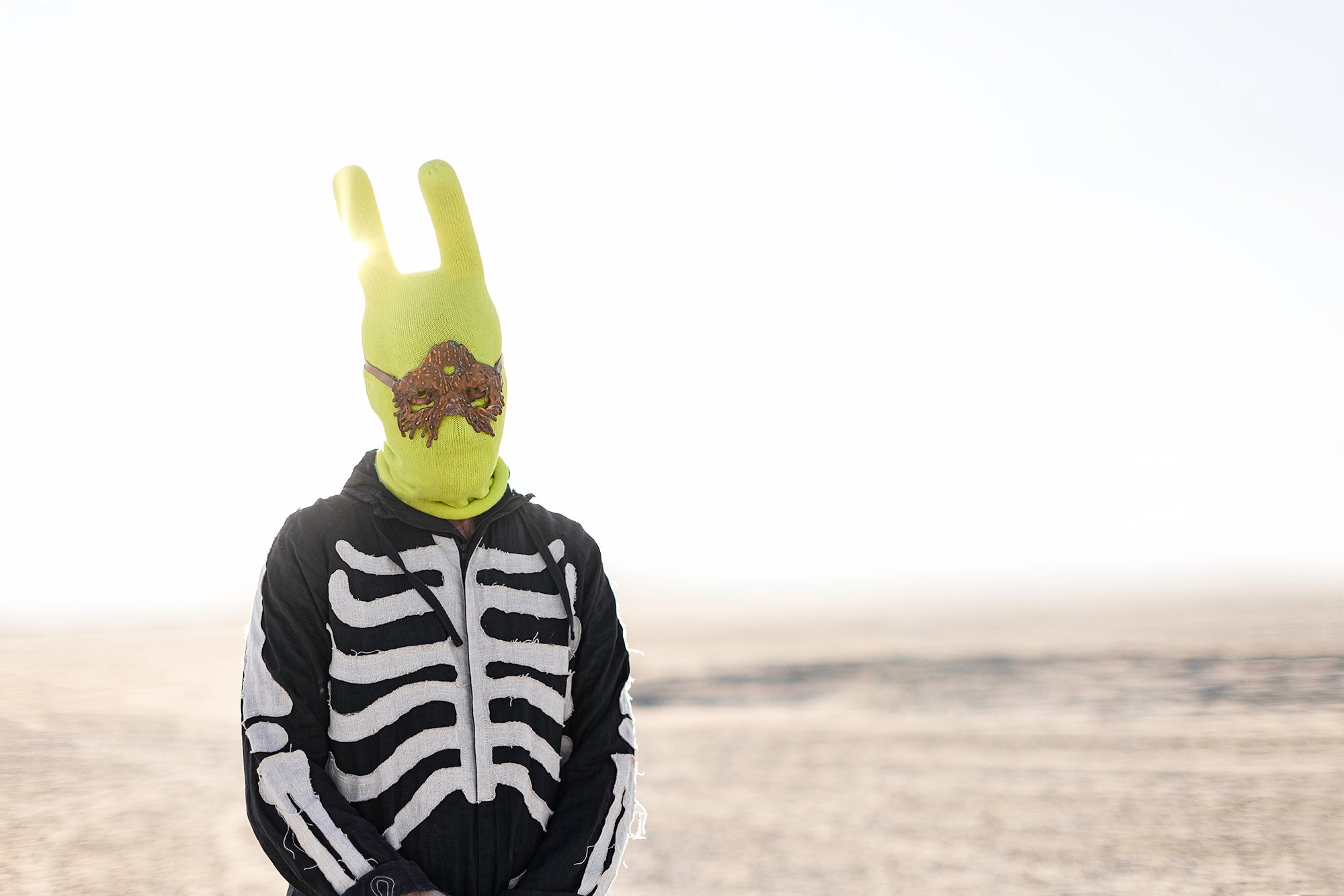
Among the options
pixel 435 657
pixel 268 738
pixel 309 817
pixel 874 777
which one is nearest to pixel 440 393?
pixel 435 657

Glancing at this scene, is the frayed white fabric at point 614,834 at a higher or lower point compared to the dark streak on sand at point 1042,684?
higher

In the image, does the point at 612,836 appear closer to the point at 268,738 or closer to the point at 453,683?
the point at 453,683

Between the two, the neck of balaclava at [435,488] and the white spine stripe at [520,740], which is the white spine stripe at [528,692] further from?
the neck of balaclava at [435,488]

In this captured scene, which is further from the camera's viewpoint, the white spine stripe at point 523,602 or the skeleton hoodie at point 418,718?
the white spine stripe at point 523,602

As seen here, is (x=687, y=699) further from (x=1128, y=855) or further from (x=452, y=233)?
(x=452, y=233)

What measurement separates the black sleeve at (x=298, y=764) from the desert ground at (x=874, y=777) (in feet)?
16.7

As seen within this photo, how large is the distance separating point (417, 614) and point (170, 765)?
9.03m

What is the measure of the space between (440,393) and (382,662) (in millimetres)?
577

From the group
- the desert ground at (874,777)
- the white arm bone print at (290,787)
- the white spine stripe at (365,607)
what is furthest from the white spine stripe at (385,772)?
the desert ground at (874,777)

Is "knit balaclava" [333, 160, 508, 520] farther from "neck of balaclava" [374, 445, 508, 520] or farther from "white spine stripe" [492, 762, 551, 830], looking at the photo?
"white spine stripe" [492, 762, 551, 830]

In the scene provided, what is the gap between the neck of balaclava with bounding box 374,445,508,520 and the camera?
7.38 ft

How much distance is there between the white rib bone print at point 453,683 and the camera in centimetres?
212

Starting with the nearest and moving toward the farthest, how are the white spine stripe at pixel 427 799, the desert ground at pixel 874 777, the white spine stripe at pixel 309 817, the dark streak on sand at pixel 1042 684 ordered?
the white spine stripe at pixel 309 817 < the white spine stripe at pixel 427 799 < the desert ground at pixel 874 777 < the dark streak on sand at pixel 1042 684

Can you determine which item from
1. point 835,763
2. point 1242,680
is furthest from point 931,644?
point 835,763
